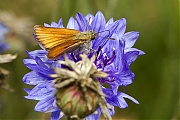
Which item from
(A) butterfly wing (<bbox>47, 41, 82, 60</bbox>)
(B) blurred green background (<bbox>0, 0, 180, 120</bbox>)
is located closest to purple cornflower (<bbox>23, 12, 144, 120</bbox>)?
(A) butterfly wing (<bbox>47, 41, 82, 60</bbox>)

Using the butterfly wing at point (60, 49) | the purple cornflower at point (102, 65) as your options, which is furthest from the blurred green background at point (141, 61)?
the butterfly wing at point (60, 49)

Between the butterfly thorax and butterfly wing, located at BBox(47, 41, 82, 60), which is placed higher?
the butterfly thorax

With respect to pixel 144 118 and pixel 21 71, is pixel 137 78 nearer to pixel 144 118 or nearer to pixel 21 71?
pixel 144 118

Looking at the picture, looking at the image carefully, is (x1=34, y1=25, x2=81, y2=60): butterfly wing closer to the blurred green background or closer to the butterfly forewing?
the butterfly forewing

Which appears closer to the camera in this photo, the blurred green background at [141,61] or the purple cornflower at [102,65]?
the purple cornflower at [102,65]

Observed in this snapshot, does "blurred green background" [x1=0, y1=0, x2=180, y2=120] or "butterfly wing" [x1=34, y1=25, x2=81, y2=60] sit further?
"blurred green background" [x1=0, y1=0, x2=180, y2=120]

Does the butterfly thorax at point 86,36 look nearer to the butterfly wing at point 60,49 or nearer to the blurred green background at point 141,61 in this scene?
the butterfly wing at point 60,49
